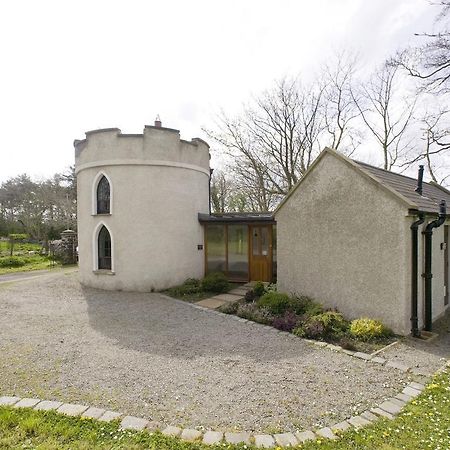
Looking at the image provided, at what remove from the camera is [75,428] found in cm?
356

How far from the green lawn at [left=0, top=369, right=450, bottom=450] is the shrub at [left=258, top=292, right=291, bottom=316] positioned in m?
4.41

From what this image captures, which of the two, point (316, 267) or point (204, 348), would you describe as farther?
point (316, 267)

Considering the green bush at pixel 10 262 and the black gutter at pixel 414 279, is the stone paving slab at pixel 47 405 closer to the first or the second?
the black gutter at pixel 414 279

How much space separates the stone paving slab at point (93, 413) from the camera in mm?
3783

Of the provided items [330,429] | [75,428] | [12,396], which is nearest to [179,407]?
[75,428]

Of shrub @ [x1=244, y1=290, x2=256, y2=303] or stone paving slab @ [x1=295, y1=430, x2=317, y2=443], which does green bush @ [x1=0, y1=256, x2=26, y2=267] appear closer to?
shrub @ [x1=244, y1=290, x2=256, y2=303]

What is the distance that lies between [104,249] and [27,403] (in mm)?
8737

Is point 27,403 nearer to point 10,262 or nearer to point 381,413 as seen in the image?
point 381,413

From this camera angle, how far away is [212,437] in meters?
3.42

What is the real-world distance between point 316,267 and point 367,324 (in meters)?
2.16

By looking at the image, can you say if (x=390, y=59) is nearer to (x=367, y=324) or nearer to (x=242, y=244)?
(x=242, y=244)

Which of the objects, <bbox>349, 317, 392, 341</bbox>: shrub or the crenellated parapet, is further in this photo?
the crenellated parapet

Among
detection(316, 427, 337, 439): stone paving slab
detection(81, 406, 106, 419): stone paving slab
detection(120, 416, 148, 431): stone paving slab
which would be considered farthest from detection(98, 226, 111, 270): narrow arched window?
detection(316, 427, 337, 439): stone paving slab

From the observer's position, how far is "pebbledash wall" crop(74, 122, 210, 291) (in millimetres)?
11750
